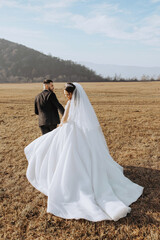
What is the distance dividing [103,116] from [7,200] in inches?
363

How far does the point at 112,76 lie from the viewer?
4412 centimetres

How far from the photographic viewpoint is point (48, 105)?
5.91 meters

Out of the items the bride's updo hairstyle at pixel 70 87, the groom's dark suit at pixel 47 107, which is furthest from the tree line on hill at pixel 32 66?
the bride's updo hairstyle at pixel 70 87

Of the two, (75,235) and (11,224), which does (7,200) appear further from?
(75,235)

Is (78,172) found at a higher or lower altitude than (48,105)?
lower

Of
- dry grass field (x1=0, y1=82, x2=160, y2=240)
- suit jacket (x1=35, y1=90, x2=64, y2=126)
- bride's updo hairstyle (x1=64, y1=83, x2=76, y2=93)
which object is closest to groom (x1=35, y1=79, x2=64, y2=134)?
suit jacket (x1=35, y1=90, x2=64, y2=126)

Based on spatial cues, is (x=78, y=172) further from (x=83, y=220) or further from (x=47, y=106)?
(x=47, y=106)

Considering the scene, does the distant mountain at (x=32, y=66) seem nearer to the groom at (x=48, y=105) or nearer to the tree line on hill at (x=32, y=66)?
the tree line on hill at (x=32, y=66)

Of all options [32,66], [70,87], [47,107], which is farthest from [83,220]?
[32,66]

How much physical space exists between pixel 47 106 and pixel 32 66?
7215 cm

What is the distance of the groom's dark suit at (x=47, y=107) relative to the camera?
18.9 ft

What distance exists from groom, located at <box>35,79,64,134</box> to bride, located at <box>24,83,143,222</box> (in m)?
1.20

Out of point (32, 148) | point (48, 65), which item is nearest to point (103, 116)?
point (32, 148)

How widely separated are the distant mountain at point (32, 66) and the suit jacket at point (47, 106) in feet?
176
